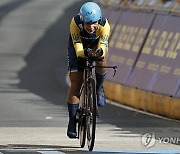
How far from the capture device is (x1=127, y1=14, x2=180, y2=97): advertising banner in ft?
51.2

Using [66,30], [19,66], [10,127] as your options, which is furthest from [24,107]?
[66,30]

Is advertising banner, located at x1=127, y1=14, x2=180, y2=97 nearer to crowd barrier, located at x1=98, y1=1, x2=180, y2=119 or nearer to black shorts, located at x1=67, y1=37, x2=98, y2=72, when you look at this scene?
crowd barrier, located at x1=98, y1=1, x2=180, y2=119

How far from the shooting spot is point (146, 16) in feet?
58.5

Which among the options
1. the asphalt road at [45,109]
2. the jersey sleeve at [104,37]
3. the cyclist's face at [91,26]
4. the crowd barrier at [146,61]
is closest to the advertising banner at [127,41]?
the crowd barrier at [146,61]

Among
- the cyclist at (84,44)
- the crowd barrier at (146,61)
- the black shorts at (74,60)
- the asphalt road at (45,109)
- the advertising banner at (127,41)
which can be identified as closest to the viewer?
the cyclist at (84,44)

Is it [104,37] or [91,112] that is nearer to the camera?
[91,112]

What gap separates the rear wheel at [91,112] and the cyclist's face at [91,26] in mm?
581

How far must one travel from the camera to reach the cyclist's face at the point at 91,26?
1103 centimetres

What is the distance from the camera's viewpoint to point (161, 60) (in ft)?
53.6

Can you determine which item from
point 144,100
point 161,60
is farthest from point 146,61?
point 144,100

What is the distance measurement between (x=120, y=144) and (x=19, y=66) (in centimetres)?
1563

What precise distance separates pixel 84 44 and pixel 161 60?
16.8 feet

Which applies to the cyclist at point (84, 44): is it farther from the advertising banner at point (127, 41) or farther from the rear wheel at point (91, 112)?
the advertising banner at point (127, 41)

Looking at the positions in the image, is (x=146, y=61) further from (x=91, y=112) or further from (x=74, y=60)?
(x=91, y=112)
